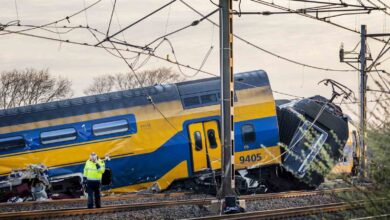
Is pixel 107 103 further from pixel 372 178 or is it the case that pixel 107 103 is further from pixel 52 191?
pixel 372 178

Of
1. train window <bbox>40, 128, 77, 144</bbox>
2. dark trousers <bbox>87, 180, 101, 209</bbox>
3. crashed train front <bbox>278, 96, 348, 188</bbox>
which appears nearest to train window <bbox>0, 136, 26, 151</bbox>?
train window <bbox>40, 128, 77, 144</bbox>

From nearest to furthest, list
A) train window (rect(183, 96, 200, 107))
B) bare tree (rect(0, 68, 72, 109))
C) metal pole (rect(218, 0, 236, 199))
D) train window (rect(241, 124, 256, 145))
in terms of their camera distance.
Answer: metal pole (rect(218, 0, 236, 199)), train window (rect(183, 96, 200, 107)), train window (rect(241, 124, 256, 145)), bare tree (rect(0, 68, 72, 109))

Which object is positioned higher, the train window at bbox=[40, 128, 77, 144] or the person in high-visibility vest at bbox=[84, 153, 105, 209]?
the train window at bbox=[40, 128, 77, 144]

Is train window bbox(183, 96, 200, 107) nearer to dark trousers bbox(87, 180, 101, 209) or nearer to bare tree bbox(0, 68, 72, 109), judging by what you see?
dark trousers bbox(87, 180, 101, 209)

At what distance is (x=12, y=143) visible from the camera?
77.3 feet

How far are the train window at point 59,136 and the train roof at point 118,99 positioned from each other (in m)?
0.49

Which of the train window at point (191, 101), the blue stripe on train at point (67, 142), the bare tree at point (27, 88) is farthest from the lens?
the bare tree at point (27, 88)

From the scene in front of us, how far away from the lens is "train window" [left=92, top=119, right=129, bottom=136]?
931 inches

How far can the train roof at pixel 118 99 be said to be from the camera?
23.6m

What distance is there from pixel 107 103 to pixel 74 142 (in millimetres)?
1652

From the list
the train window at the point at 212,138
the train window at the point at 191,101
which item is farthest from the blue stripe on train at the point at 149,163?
the train window at the point at 191,101

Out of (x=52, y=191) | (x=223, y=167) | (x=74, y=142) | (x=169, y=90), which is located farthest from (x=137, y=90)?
(x=223, y=167)

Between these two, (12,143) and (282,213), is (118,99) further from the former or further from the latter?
(282,213)

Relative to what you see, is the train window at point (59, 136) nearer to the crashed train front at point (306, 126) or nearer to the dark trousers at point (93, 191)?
the dark trousers at point (93, 191)
